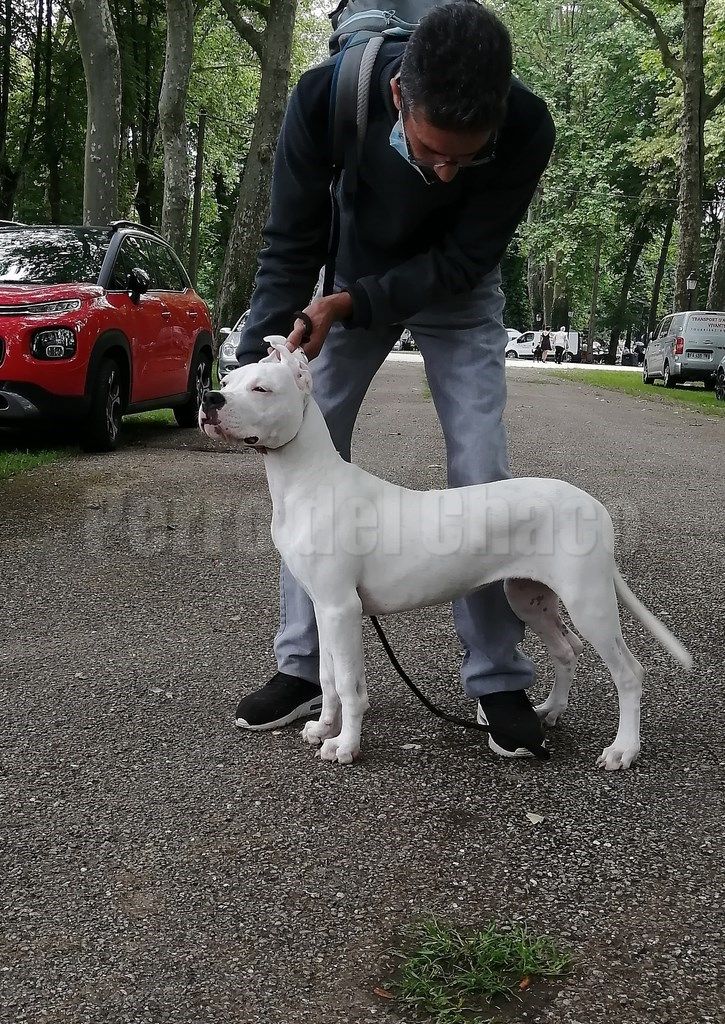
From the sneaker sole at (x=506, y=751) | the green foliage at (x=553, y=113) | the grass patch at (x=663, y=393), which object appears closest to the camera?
the sneaker sole at (x=506, y=751)

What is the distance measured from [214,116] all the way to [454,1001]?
38.7 meters

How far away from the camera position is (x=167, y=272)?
12297mm

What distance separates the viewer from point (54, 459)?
31.7ft

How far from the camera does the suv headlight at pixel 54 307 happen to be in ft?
31.0

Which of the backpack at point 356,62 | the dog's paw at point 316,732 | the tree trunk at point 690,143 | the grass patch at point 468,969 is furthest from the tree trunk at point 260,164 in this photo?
the grass patch at point 468,969

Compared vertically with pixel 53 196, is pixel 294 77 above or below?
above

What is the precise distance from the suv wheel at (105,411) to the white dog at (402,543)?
6776 millimetres

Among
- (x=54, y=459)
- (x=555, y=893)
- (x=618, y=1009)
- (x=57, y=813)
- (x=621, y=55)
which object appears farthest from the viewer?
(x=621, y=55)

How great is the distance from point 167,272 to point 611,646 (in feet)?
32.5

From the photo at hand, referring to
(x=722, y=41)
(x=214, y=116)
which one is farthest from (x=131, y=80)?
(x=722, y=41)

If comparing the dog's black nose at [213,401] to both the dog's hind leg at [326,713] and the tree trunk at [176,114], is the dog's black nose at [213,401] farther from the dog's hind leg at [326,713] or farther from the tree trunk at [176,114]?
the tree trunk at [176,114]

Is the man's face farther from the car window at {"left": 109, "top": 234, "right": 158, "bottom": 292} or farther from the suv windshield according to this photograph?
the car window at {"left": 109, "top": 234, "right": 158, "bottom": 292}

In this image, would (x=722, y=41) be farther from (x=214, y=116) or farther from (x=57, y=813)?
(x=57, y=813)

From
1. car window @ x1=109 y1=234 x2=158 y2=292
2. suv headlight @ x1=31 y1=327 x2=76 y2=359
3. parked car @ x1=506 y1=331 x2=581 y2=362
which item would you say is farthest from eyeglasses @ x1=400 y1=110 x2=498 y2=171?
parked car @ x1=506 y1=331 x2=581 y2=362
